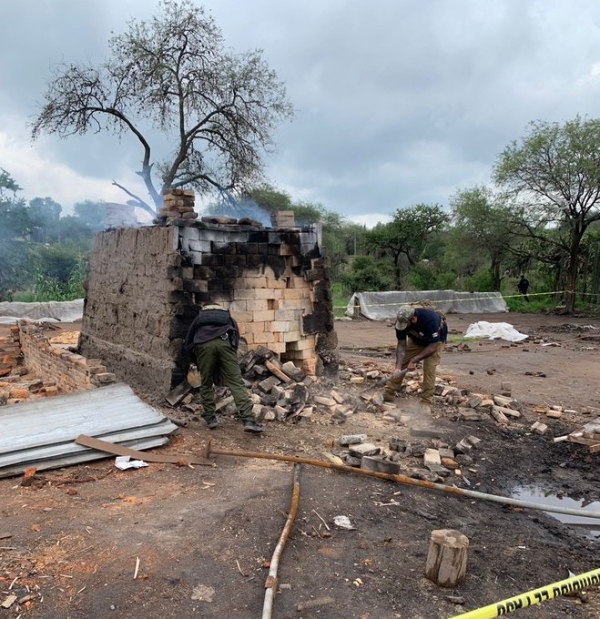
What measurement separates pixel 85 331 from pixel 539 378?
8.93 m

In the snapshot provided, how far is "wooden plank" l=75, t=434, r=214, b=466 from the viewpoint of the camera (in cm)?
502

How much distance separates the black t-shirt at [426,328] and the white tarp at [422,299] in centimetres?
1400

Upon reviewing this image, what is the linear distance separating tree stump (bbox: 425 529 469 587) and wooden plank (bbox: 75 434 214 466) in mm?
2448

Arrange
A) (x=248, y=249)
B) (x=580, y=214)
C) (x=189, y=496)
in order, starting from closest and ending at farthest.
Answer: (x=189, y=496) < (x=248, y=249) < (x=580, y=214)

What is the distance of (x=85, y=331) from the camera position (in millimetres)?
10359

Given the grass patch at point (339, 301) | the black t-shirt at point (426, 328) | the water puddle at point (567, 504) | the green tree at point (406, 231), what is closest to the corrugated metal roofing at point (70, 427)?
the black t-shirt at point (426, 328)

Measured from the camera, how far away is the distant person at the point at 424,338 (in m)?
6.98

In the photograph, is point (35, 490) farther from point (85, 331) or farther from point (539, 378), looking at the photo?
point (539, 378)

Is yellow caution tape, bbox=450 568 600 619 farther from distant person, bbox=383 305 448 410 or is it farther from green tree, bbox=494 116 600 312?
green tree, bbox=494 116 600 312

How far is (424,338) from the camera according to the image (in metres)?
7.11

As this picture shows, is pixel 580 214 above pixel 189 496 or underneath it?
above

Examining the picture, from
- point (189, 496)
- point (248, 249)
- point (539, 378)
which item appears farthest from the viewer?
point (539, 378)

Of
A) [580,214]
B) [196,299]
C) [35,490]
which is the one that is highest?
[580,214]

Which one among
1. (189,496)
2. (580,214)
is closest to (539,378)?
(189,496)
